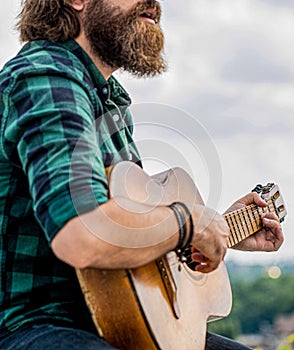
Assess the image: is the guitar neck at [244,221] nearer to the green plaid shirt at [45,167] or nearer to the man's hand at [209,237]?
the man's hand at [209,237]

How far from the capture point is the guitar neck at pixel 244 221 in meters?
2.44

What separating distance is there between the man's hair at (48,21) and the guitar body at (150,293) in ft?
1.80

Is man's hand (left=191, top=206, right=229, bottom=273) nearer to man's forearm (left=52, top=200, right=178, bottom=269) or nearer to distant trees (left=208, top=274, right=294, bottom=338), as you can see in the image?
man's forearm (left=52, top=200, right=178, bottom=269)

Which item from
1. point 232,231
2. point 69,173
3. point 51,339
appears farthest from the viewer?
point 232,231

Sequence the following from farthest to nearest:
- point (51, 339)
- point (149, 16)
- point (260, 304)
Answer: point (260, 304) < point (149, 16) < point (51, 339)

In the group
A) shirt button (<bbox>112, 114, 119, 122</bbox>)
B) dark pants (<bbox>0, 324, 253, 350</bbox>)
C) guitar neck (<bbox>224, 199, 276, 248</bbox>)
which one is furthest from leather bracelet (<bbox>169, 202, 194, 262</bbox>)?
guitar neck (<bbox>224, 199, 276, 248</bbox>)

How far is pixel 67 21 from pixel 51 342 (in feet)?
3.35

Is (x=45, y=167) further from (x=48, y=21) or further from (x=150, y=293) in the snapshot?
(x=48, y=21)

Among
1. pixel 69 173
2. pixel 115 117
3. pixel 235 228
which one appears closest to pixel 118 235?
pixel 69 173

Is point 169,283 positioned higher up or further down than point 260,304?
higher up

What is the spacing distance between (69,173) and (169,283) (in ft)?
1.54

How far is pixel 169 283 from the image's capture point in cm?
189

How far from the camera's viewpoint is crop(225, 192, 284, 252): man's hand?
2.68 meters

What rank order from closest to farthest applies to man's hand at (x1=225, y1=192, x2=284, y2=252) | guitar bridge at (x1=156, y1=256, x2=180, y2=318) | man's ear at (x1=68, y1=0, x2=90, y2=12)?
guitar bridge at (x1=156, y1=256, x2=180, y2=318) → man's ear at (x1=68, y1=0, x2=90, y2=12) → man's hand at (x1=225, y1=192, x2=284, y2=252)
